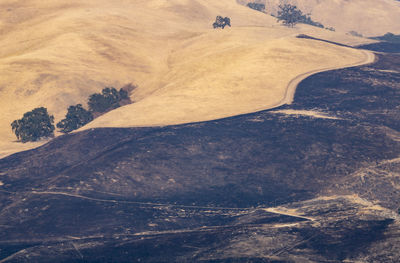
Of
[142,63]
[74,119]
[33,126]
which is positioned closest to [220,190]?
[33,126]

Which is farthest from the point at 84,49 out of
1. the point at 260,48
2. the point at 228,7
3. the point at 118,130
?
the point at 228,7

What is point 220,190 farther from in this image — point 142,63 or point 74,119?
point 142,63

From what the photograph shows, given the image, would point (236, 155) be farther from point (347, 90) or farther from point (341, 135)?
point (347, 90)

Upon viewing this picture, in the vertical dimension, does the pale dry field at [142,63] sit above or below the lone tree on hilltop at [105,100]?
above

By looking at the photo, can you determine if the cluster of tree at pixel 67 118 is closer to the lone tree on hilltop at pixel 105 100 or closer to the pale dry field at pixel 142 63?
the lone tree on hilltop at pixel 105 100

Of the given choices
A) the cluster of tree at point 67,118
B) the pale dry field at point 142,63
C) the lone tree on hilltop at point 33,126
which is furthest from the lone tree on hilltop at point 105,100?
the lone tree on hilltop at point 33,126

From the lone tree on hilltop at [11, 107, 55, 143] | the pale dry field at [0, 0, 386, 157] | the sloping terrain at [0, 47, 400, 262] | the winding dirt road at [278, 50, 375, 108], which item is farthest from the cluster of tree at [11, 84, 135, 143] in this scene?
the winding dirt road at [278, 50, 375, 108]
